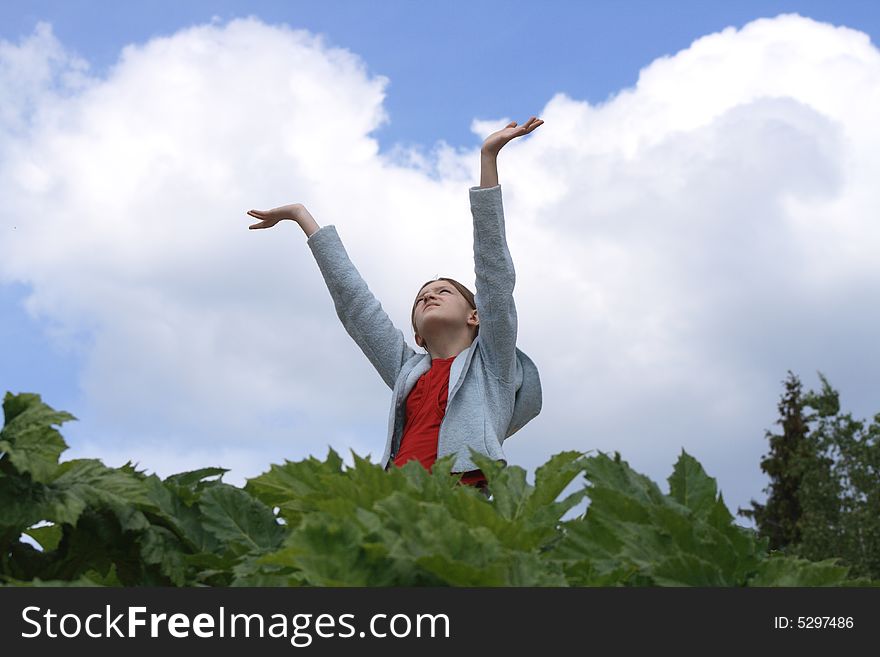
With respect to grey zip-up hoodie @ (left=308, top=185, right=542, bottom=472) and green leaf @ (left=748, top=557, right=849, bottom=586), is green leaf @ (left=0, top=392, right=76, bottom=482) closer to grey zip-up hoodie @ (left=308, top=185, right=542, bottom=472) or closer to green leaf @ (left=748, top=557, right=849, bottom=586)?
green leaf @ (left=748, top=557, right=849, bottom=586)

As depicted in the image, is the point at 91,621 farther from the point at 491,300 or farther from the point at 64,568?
the point at 491,300

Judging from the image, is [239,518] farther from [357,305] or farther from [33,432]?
[357,305]

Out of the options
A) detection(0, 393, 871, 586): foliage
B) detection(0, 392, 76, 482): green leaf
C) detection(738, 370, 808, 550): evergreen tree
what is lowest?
detection(0, 393, 871, 586): foliage

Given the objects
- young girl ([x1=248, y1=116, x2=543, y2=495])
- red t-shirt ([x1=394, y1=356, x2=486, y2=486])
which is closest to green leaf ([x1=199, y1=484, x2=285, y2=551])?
young girl ([x1=248, y1=116, x2=543, y2=495])

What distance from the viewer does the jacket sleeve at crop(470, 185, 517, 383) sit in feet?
14.9

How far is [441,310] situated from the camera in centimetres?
507

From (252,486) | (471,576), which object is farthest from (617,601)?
(252,486)

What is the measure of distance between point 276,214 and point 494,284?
133cm

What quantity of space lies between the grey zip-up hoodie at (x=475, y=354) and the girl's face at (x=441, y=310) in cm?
17

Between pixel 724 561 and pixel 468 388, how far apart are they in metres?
3.23

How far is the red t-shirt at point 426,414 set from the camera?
457cm

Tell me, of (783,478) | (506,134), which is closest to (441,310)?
(506,134)

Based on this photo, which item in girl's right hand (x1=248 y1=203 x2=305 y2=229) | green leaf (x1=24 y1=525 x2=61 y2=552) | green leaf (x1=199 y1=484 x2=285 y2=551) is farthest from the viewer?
girl's right hand (x1=248 y1=203 x2=305 y2=229)

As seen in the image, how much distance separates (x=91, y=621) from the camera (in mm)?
1275
